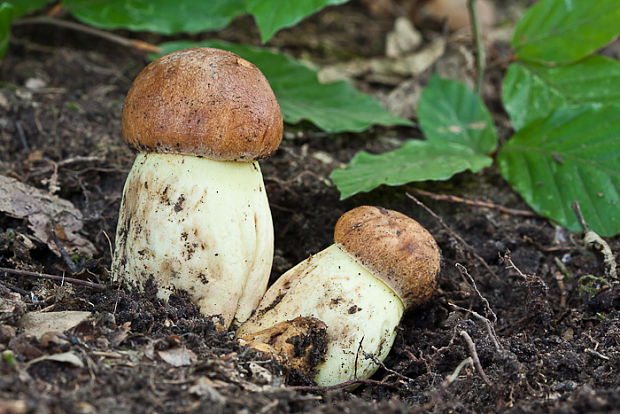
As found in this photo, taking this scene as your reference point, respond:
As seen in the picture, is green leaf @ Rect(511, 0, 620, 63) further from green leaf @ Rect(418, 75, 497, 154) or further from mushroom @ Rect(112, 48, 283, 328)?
mushroom @ Rect(112, 48, 283, 328)

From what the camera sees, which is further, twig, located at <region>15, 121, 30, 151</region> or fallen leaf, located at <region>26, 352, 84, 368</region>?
twig, located at <region>15, 121, 30, 151</region>

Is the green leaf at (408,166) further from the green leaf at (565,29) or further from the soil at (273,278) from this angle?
the green leaf at (565,29)

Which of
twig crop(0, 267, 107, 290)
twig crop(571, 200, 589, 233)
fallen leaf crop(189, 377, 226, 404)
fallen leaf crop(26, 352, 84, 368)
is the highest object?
twig crop(571, 200, 589, 233)

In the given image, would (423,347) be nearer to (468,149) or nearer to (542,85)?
(468,149)

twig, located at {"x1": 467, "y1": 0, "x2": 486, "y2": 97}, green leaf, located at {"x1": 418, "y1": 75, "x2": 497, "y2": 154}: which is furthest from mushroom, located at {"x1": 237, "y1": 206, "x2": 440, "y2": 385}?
twig, located at {"x1": 467, "y1": 0, "x2": 486, "y2": 97}

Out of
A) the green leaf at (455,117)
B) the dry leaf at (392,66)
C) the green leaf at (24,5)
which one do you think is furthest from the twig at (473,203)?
the green leaf at (24,5)

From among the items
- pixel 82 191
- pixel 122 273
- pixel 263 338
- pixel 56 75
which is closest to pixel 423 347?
pixel 263 338
